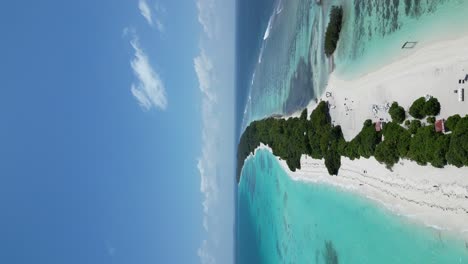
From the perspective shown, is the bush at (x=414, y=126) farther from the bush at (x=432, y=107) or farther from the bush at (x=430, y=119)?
the bush at (x=432, y=107)

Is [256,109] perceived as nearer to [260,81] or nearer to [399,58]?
[260,81]

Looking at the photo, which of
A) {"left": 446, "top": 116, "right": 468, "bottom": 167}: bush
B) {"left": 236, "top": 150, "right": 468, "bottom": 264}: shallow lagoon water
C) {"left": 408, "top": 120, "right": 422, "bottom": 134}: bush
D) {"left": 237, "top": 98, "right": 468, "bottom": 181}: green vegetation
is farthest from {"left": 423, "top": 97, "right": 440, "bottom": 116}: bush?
{"left": 236, "top": 150, "right": 468, "bottom": 264}: shallow lagoon water

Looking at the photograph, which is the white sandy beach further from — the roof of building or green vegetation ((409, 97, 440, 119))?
the roof of building

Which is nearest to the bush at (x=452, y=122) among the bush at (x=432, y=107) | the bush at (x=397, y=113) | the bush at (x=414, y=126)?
the bush at (x=432, y=107)

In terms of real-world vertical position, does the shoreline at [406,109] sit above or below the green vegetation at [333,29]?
below

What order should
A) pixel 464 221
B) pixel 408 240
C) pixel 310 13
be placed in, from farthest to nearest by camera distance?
pixel 310 13 < pixel 408 240 < pixel 464 221

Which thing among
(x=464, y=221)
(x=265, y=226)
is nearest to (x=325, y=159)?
(x=464, y=221)
